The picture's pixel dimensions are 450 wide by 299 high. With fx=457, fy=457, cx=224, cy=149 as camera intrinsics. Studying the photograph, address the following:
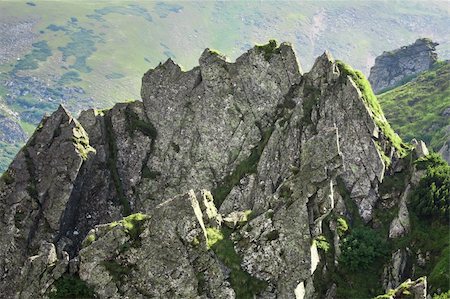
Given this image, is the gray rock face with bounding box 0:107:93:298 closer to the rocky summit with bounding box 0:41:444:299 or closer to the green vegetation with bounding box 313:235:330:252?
the rocky summit with bounding box 0:41:444:299

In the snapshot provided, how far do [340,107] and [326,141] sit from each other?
1953 centimetres

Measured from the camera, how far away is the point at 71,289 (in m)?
47.7

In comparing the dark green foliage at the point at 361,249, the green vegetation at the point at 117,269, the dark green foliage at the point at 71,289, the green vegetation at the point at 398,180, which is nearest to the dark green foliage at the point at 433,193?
the green vegetation at the point at 398,180

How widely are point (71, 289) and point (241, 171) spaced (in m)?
36.3

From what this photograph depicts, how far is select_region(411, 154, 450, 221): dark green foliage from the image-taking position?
60.8 m

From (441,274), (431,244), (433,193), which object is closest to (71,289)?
(441,274)

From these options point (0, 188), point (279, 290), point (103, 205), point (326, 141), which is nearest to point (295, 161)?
point (326, 141)

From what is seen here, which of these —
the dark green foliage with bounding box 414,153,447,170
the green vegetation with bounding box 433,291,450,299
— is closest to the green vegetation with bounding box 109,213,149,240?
the green vegetation with bounding box 433,291,450,299

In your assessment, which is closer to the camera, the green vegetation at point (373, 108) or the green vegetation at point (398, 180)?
the green vegetation at point (398, 180)

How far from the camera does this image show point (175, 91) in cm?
8681

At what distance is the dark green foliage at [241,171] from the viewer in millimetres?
75688

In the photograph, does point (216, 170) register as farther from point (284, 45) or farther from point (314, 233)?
point (314, 233)

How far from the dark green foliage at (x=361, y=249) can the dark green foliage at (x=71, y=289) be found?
101 feet

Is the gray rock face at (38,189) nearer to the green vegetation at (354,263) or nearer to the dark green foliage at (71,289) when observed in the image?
the dark green foliage at (71,289)
